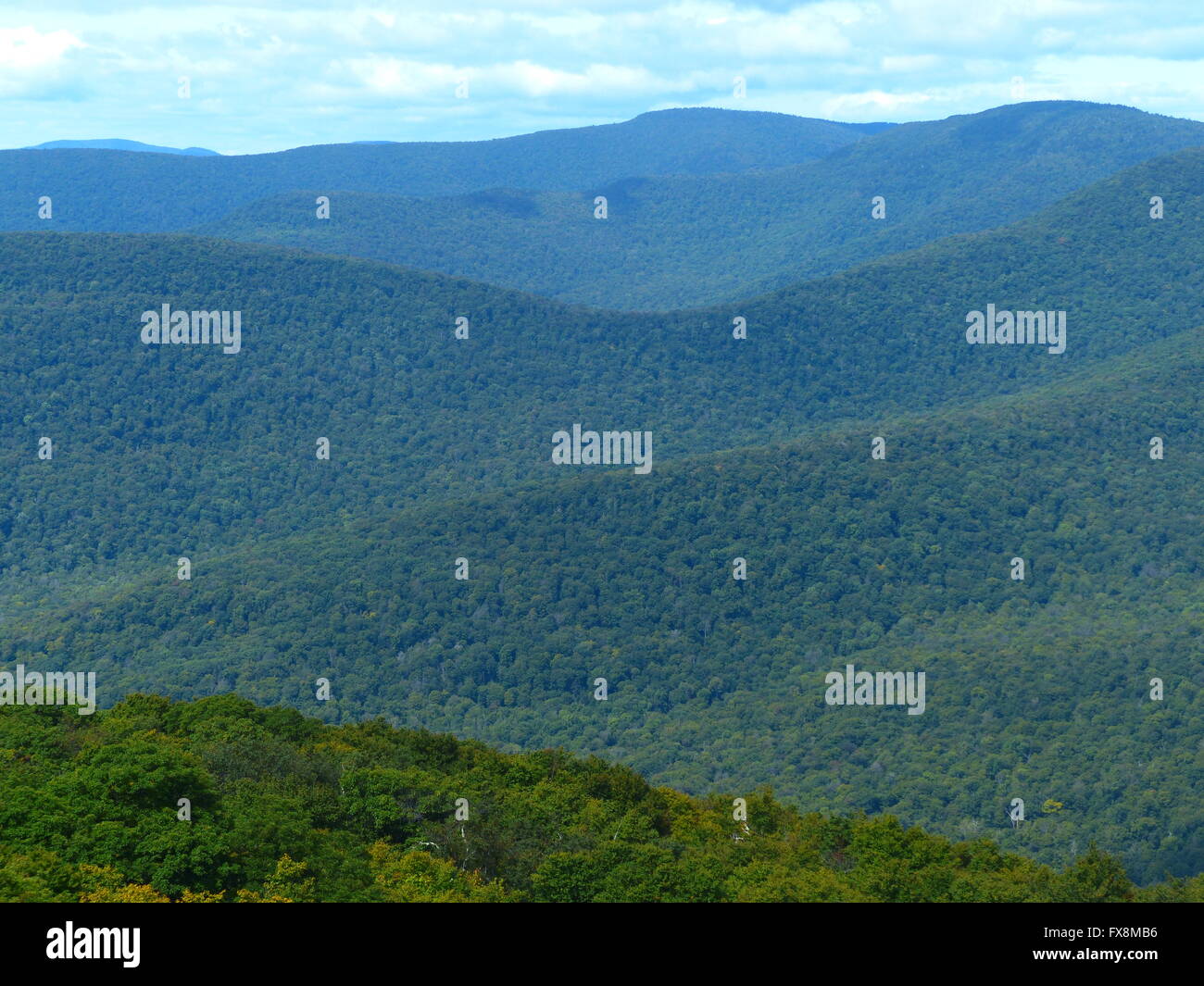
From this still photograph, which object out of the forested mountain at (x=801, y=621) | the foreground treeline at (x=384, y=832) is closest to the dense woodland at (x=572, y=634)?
the foreground treeline at (x=384, y=832)

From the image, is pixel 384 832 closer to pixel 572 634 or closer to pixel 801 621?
pixel 572 634

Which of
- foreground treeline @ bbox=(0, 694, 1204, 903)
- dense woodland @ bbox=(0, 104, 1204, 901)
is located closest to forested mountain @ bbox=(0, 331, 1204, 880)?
dense woodland @ bbox=(0, 104, 1204, 901)

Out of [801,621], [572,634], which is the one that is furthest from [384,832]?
[801,621]

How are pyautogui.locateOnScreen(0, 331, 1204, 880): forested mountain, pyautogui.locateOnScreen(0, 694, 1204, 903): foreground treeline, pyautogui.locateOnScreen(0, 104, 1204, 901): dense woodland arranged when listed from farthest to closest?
pyautogui.locateOnScreen(0, 331, 1204, 880): forested mountain
pyautogui.locateOnScreen(0, 104, 1204, 901): dense woodland
pyautogui.locateOnScreen(0, 694, 1204, 903): foreground treeline

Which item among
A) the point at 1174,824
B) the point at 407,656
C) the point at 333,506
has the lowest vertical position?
the point at 1174,824

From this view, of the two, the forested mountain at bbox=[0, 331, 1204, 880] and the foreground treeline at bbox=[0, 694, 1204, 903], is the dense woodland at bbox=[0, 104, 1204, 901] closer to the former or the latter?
the foreground treeline at bbox=[0, 694, 1204, 903]

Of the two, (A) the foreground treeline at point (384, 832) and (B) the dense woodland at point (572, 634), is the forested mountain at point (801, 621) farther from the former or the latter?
(A) the foreground treeline at point (384, 832)
